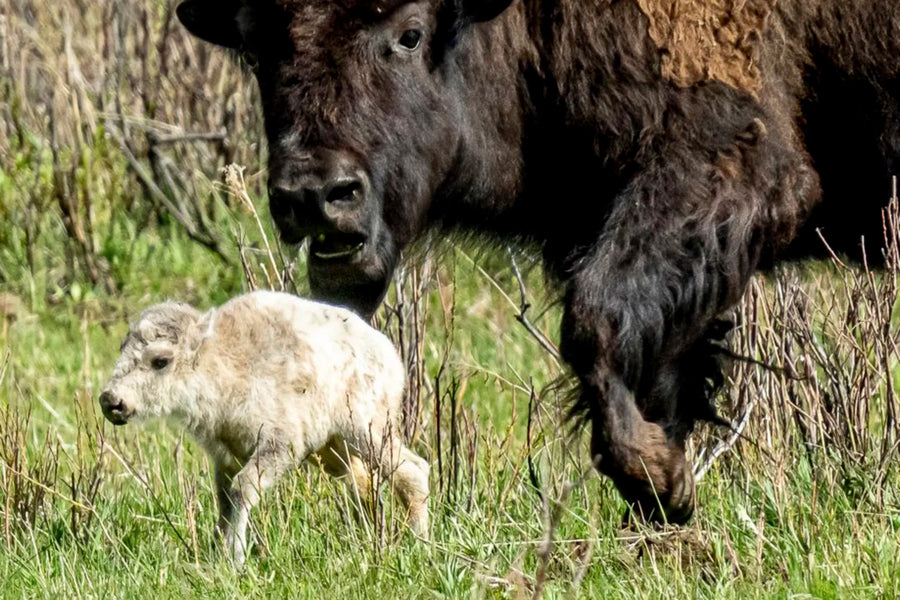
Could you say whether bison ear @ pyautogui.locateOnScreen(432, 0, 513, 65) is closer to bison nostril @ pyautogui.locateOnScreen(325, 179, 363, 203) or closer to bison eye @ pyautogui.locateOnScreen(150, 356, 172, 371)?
bison nostril @ pyautogui.locateOnScreen(325, 179, 363, 203)

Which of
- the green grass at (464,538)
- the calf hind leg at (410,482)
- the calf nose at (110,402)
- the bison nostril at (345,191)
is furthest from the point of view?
the calf hind leg at (410,482)

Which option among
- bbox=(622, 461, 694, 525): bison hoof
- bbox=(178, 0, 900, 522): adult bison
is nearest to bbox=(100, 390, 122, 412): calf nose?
bbox=(178, 0, 900, 522): adult bison

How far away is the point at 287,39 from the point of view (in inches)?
198

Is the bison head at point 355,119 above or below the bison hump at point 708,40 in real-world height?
below

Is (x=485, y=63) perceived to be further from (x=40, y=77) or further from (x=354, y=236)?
(x=40, y=77)

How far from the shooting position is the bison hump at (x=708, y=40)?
5.17 m

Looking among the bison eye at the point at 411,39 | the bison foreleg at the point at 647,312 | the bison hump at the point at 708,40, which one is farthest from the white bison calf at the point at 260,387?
the bison hump at the point at 708,40

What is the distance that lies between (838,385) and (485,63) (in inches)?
63.2

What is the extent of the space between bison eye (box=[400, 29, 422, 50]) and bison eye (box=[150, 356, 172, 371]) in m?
1.15

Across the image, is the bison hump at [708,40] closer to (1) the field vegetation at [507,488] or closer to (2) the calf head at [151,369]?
(1) the field vegetation at [507,488]

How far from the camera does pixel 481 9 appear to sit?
5281mm

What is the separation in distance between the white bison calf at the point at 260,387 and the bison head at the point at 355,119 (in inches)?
9.0

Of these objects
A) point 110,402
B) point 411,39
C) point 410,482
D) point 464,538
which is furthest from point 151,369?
point 411,39

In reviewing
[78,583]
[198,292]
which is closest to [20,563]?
[78,583]
